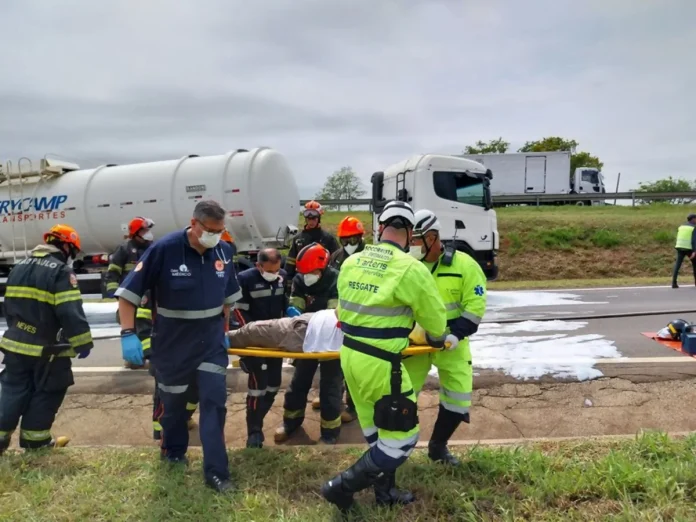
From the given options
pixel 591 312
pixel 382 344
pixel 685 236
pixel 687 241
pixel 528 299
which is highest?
pixel 382 344

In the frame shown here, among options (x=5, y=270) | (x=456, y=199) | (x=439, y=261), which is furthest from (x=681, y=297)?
(x=5, y=270)

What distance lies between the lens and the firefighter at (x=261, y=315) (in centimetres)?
421

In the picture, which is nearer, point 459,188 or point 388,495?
point 388,495

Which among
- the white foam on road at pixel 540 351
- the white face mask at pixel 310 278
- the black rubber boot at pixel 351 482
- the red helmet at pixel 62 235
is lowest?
the white foam on road at pixel 540 351

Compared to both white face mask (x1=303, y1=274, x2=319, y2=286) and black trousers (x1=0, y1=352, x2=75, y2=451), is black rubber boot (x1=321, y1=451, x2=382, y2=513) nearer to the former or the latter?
white face mask (x1=303, y1=274, x2=319, y2=286)

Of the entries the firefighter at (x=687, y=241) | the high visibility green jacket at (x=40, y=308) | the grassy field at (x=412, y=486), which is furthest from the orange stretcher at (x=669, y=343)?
the high visibility green jacket at (x=40, y=308)

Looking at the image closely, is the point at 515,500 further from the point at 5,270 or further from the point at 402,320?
the point at 5,270

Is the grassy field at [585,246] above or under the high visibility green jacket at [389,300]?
under

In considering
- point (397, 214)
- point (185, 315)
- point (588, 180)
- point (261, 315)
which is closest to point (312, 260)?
point (261, 315)

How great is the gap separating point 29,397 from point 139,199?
288 inches

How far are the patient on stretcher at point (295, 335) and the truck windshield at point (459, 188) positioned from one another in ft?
24.2

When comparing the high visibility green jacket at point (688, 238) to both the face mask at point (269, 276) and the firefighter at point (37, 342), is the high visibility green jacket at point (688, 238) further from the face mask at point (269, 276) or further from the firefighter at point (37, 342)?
the firefighter at point (37, 342)

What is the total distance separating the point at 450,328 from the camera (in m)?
3.54

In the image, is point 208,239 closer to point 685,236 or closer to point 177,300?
point 177,300
